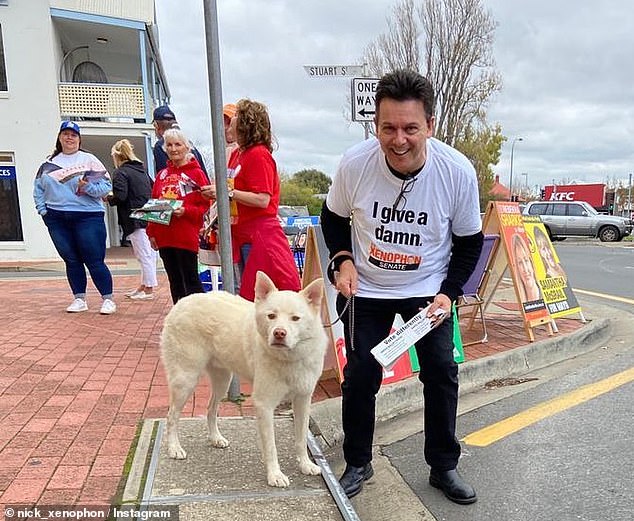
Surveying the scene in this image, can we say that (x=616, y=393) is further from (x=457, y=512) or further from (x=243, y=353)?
(x=243, y=353)

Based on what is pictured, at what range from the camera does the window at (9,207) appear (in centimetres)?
1466

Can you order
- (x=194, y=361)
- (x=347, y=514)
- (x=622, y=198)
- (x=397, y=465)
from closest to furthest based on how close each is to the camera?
1. (x=347, y=514)
2. (x=194, y=361)
3. (x=397, y=465)
4. (x=622, y=198)

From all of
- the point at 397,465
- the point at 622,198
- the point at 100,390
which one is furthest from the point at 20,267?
the point at 622,198

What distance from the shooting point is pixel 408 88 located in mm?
2455

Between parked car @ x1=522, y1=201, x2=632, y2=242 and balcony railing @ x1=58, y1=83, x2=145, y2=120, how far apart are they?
1789 cm

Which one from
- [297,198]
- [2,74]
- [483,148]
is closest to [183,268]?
[2,74]

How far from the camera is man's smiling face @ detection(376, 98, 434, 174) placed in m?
2.47

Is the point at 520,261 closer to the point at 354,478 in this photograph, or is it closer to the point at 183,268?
the point at 183,268

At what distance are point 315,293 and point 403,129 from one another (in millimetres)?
907

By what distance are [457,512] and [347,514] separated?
665 millimetres

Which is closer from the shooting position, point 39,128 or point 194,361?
point 194,361

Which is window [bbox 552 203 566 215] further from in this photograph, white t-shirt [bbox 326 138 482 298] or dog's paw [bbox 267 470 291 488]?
dog's paw [bbox 267 470 291 488]

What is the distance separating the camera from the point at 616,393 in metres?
4.27

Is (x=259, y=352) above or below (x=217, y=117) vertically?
below
